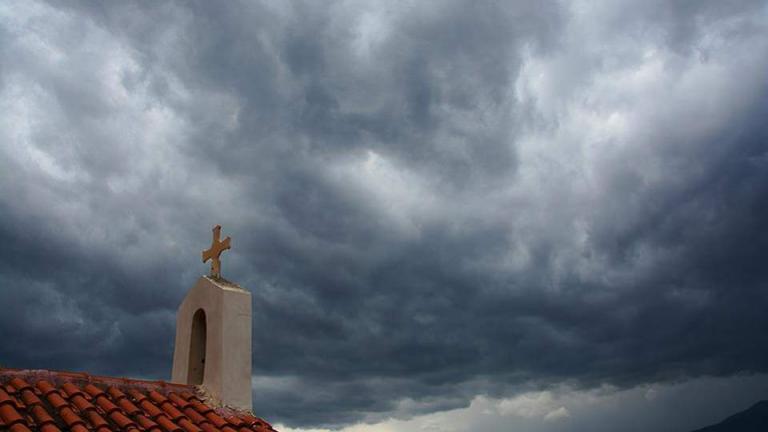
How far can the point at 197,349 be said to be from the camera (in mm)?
12156

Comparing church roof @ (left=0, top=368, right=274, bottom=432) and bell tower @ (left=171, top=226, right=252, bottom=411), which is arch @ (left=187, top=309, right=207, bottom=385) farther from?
church roof @ (left=0, top=368, right=274, bottom=432)

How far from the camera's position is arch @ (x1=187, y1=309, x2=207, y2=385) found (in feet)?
39.0

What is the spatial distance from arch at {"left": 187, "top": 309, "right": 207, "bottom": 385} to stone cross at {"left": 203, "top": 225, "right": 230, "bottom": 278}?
918mm

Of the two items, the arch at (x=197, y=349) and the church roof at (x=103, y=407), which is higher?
the arch at (x=197, y=349)

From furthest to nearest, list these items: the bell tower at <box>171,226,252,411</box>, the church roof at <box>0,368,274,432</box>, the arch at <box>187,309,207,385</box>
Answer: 1. the arch at <box>187,309,207,385</box>
2. the bell tower at <box>171,226,252,411</box>
3. the church roof at <box>0,368,274,432</box>

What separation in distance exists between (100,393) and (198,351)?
313 centimetres

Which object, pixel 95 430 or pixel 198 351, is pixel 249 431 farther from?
pixel 198 351

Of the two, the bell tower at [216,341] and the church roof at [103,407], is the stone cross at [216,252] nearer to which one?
the bell tower at [216,341]

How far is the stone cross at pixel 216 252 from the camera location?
40.7 ft

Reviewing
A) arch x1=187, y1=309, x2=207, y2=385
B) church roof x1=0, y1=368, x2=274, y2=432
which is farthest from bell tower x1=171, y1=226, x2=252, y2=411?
church roof x1=0, y1=368, x2=274, y2=432

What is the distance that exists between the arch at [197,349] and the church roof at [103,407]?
4.34 feet

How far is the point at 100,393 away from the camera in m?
9.09

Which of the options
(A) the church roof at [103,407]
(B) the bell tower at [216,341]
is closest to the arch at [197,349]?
(B) the bell tower at [216,341]

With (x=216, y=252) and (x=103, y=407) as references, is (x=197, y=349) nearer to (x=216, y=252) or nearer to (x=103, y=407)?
(x=216, y=252)
